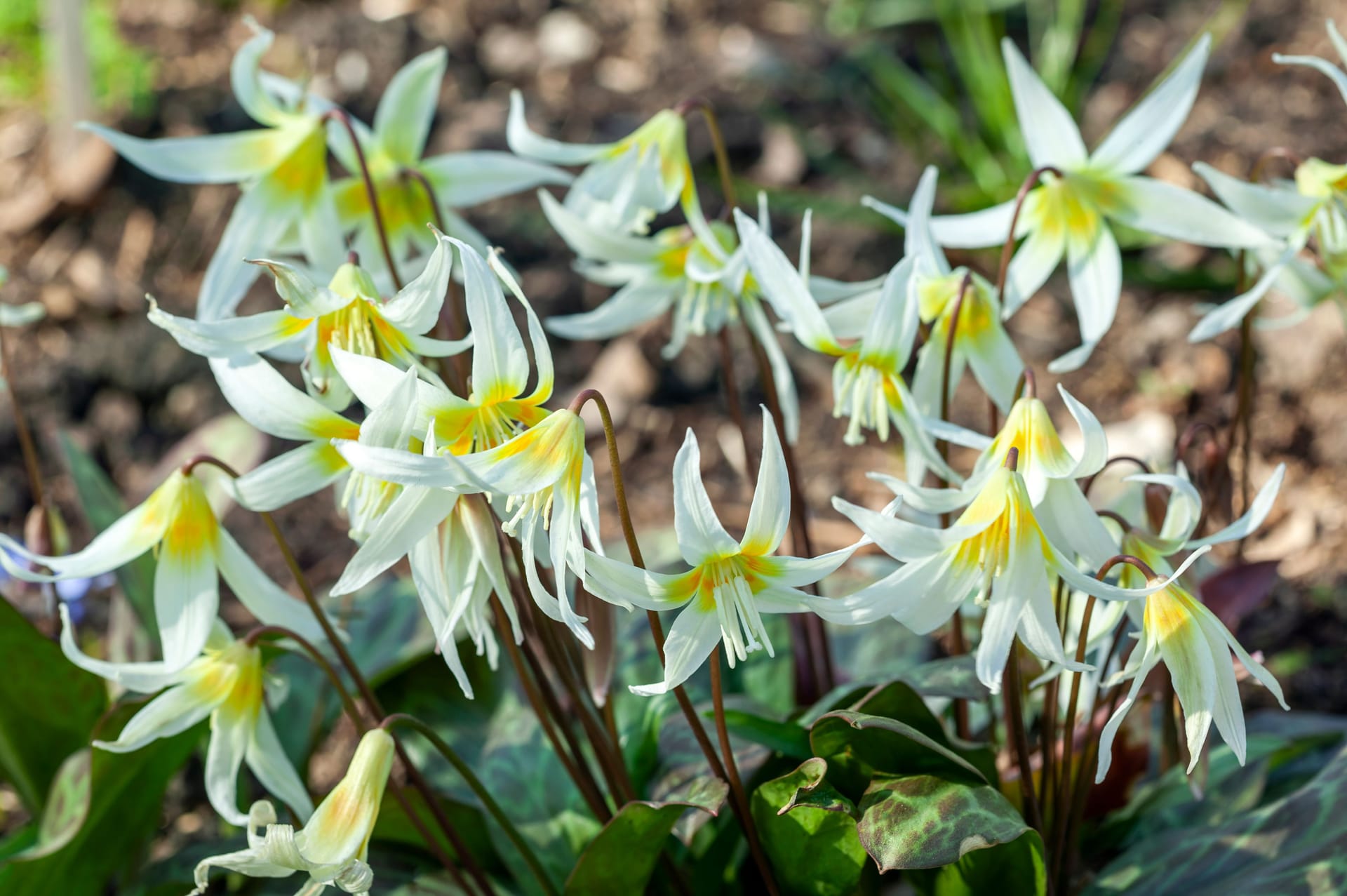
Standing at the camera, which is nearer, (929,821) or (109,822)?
(929,821)

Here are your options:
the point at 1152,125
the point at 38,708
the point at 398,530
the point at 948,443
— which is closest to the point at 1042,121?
the point at 1152,125

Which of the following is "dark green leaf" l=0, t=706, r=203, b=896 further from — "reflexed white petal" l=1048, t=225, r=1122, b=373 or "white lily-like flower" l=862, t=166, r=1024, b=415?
"reflexed white petal" l=1048, t=225, r=1122, b=373

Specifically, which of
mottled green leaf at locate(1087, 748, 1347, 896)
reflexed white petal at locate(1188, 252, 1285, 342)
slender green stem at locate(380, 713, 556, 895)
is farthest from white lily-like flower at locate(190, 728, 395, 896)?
reflexed white petal at locate(1188, 252, 1285, 342)

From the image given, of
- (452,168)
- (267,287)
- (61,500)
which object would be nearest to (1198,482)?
(452,168)

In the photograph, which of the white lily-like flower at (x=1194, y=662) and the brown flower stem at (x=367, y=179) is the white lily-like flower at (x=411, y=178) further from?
the white lily-like flower at (x=1194, y=662)

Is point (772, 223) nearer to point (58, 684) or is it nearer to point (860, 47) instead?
point (860, 47)

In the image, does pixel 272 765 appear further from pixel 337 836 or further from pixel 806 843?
pixel 806 843
